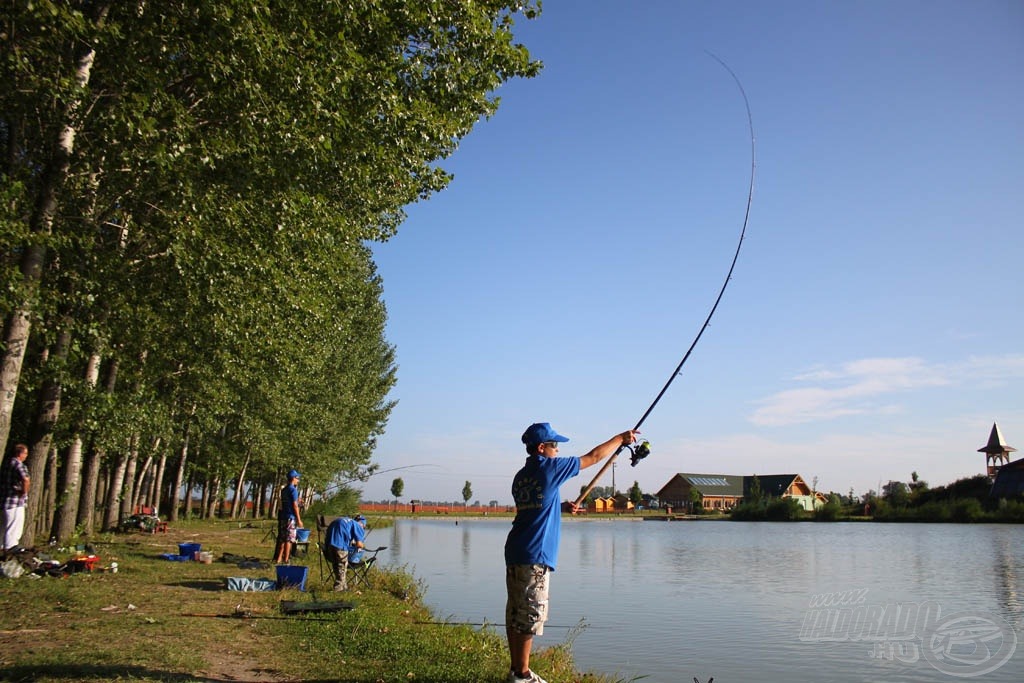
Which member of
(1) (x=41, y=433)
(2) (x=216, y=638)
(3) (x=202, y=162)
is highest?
(3) (x=202, y=162)

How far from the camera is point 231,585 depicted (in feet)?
40.8

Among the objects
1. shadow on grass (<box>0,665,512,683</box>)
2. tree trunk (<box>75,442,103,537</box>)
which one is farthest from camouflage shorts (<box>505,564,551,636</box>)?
tree trunk (<box>75,442,103,537</box>)

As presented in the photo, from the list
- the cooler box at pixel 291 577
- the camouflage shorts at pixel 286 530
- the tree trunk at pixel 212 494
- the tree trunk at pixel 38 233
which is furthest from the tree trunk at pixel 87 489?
the tree trunk at pixel 212 494

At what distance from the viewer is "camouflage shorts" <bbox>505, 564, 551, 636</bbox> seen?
6.27m

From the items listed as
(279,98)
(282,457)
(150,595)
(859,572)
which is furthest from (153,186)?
(859,572)

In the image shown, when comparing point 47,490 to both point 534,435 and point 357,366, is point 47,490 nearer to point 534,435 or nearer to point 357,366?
point 534,435

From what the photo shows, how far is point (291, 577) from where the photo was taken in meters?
12.7

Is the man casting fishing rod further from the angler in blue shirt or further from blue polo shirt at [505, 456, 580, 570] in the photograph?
the angler in blue shirt

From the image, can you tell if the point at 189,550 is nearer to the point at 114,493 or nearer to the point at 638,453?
the point at 114,493

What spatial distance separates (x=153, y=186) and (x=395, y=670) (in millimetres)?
9134

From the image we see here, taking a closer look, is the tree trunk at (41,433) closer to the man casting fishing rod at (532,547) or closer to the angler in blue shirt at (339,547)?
the angler in blue shirt at (339,547)

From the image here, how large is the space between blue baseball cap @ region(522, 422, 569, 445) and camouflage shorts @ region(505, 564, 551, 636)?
3.55 feet

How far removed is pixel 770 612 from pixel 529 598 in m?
12.7

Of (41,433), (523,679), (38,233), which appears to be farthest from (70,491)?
(523,679)
